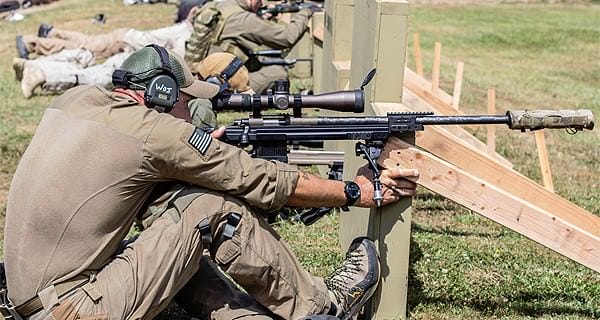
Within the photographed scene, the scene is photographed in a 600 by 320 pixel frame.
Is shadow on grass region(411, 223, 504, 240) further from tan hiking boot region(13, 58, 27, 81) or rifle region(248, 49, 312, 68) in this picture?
tan hiking boot region(13, 58, 27, 81)

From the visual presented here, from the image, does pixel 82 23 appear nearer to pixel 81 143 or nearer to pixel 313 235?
pixel 313 235

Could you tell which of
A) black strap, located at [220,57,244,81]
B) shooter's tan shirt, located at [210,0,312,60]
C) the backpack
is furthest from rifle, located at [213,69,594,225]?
shooter's tan shirt, located at [210,0,312,60]

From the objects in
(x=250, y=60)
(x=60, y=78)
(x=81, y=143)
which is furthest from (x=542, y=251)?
(x=60, y=78)

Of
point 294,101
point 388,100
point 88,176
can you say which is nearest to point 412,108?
point 388,100

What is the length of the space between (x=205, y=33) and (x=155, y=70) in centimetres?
576

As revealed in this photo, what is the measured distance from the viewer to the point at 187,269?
4.10 meters

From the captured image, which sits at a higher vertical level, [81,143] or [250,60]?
[81,143]

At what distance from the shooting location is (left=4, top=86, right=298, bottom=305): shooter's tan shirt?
3.76 meters

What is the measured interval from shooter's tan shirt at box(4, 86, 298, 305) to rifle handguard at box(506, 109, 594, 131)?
156cm

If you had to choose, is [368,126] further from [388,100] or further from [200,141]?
[200,141]

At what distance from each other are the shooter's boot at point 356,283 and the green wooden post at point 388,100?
0.50ft

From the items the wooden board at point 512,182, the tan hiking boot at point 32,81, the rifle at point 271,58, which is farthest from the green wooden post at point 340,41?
the tan hiking boot at point 32,81

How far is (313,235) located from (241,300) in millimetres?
1950

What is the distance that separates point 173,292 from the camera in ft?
13.4
